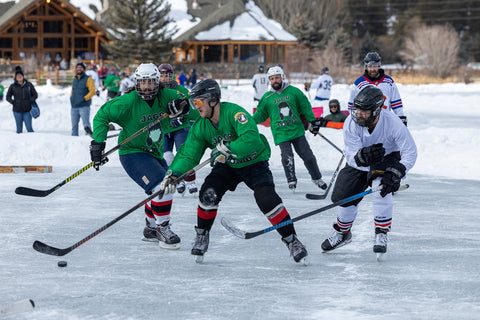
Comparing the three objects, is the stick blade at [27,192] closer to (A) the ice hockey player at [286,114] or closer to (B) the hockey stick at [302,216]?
(B) the hockey stick at [302,216]

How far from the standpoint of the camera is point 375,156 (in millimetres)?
4312

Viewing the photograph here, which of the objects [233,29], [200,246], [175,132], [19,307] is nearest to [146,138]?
[200,246]

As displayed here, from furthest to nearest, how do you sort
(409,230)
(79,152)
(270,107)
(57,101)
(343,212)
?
(57,101)
(79,152)
(270,107)
(409,230)
(343,212)

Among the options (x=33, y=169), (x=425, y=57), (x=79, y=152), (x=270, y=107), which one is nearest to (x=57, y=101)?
(x=79, y=152)

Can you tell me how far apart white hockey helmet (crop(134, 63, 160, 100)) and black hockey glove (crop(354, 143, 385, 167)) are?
1.55m

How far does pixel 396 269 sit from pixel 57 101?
16014mm

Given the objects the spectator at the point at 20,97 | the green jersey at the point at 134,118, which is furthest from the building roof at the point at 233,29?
the green jersey at the point at 134,118

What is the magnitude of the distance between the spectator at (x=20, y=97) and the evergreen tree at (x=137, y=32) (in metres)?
22.7

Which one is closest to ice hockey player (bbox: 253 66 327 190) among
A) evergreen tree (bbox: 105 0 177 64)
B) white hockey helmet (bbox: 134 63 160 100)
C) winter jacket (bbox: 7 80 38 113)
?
white hockey helmet (bbox: 134 63 160 100)

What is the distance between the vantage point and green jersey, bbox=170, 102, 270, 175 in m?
4.25

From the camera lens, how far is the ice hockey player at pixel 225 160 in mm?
4270

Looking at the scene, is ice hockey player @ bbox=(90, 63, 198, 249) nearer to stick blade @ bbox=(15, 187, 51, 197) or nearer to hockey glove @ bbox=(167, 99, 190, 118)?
hockey glove @ bbox=(167, 99, 190, 118)

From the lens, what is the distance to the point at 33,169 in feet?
28.6

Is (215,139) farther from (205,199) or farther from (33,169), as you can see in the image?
(33,169)
